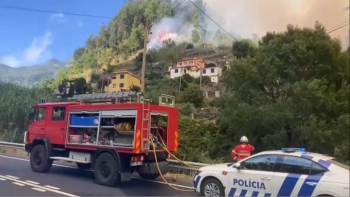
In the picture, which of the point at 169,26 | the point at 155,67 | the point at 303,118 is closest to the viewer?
the point at 303,118

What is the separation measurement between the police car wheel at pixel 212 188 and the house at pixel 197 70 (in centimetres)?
4636

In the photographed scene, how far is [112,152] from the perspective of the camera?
902 centimetres

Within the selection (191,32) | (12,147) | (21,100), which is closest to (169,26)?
(191,32)

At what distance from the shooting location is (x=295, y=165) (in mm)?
6098

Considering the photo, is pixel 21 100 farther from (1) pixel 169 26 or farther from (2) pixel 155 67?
(1) pixel 169 26

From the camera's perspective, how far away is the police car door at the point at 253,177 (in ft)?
20.7

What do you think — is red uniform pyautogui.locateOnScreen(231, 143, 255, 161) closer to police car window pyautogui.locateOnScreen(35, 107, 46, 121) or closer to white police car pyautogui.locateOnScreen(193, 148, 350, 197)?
Result: white police car pyautogui.locateOnScreen(193, 148, 350, 197)

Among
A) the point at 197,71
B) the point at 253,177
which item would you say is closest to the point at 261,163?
the point at 253,177

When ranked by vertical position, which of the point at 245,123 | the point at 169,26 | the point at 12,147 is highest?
the point at 169,26

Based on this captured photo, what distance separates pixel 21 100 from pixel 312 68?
19360mm

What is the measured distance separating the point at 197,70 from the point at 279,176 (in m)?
57.9

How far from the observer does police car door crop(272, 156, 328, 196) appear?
575 cm

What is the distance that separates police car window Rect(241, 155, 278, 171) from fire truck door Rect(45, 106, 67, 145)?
235 inches

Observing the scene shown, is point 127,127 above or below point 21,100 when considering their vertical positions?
below
